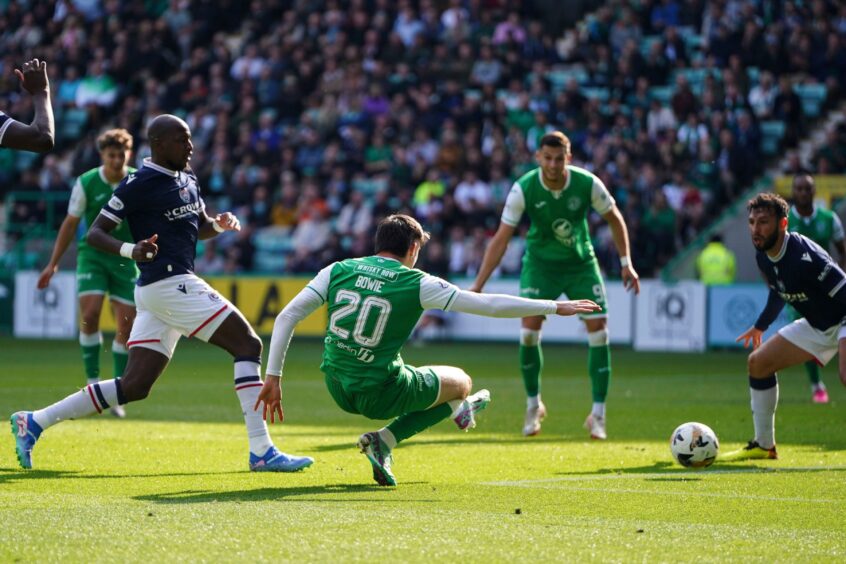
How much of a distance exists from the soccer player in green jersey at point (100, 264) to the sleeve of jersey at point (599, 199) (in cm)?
403

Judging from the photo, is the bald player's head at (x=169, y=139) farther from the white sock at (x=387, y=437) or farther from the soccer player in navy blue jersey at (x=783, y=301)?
the soccer player in navy blue jersey at (x=783, y=301)

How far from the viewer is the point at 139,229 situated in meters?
9.10

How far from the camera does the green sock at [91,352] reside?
13148 millimetres

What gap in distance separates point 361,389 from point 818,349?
359 centimetres

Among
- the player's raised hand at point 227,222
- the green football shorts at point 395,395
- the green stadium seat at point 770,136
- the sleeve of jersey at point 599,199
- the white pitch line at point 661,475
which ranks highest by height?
the green stadium seat at point 770,136

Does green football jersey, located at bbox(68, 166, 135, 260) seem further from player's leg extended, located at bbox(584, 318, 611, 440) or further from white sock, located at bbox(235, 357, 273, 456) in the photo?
player's leg extended, located at bbox(584, 318, 611, 440)

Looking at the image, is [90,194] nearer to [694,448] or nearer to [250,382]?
[250,382]

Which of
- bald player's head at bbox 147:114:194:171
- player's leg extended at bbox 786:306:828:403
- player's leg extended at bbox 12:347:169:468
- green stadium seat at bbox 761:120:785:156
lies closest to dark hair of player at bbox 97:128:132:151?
bald player's head at bbox 147:114:194:171

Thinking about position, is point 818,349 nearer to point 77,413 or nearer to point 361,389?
point 361,389

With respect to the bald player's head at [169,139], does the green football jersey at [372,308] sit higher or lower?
lower

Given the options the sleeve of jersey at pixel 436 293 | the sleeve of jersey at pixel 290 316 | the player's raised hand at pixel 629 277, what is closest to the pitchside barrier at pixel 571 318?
the player's raised hand at pixel 629 277

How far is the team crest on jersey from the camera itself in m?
12.1

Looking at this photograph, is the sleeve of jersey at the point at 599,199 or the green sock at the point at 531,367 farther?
the green sock at the point at 531,367

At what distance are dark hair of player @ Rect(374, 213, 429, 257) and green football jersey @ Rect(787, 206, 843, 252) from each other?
7.78 metres
